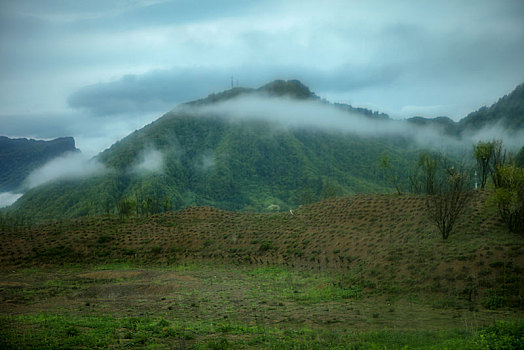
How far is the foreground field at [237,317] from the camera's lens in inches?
508

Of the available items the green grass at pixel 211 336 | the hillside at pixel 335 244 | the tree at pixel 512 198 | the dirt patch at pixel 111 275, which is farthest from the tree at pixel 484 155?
the dirt patch at pixel 111 275

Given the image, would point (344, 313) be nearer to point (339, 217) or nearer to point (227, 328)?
point (227, 328)

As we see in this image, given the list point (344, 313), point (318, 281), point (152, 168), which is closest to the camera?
point (344, 313)

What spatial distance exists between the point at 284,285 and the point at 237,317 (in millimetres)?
11207

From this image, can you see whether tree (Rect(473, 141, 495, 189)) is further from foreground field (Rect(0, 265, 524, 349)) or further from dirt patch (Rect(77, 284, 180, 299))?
dirt patch (Rect(77, 284, 180, 299))

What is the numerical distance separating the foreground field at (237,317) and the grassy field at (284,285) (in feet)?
0.29

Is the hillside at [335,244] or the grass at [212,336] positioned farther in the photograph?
the hillside at [335,244]

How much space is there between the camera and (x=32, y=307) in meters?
20.4

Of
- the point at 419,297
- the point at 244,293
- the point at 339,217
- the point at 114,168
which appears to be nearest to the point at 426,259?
the point at 419,297

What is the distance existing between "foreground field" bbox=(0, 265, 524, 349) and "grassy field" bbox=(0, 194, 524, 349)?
0.09 m

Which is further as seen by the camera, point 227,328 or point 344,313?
point 344,313

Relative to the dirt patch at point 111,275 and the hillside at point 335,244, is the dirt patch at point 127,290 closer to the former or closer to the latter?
the dirt patch at point 111,275

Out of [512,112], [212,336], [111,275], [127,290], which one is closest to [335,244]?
[127,290]

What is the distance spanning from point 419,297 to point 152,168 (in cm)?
17174
